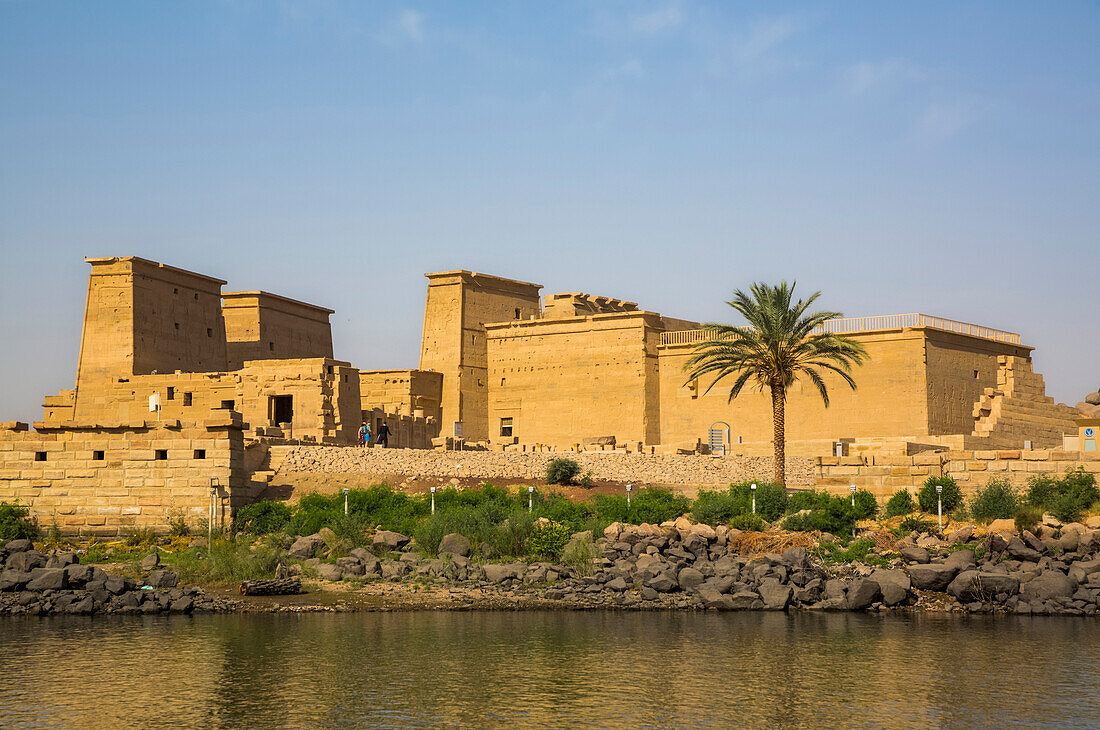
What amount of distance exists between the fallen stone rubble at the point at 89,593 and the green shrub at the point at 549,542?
18.8 feet

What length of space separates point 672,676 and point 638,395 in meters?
28.8

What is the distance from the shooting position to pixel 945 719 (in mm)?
13062

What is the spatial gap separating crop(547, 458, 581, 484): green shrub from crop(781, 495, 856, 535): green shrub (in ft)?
20.5

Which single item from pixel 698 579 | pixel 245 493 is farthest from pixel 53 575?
pixel 698 579

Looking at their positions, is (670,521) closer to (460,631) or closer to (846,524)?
(846,524)

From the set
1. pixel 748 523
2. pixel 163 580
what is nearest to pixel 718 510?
pixel 748 523

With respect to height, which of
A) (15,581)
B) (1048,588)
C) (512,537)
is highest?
(512,537)

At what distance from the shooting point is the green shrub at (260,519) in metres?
25.0

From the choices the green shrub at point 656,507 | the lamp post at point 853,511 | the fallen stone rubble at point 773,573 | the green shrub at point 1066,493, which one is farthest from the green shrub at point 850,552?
the green shrub at point 1066,493

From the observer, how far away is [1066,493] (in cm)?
2475

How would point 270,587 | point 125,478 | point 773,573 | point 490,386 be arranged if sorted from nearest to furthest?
point 270,587, point 773,573, point 125,478, point 490,386

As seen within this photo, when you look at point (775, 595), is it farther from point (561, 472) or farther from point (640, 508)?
point (561, 472)

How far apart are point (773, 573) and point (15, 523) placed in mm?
14723

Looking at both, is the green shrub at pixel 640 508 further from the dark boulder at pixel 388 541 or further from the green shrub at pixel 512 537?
the dark boulder at pixel 388 541
